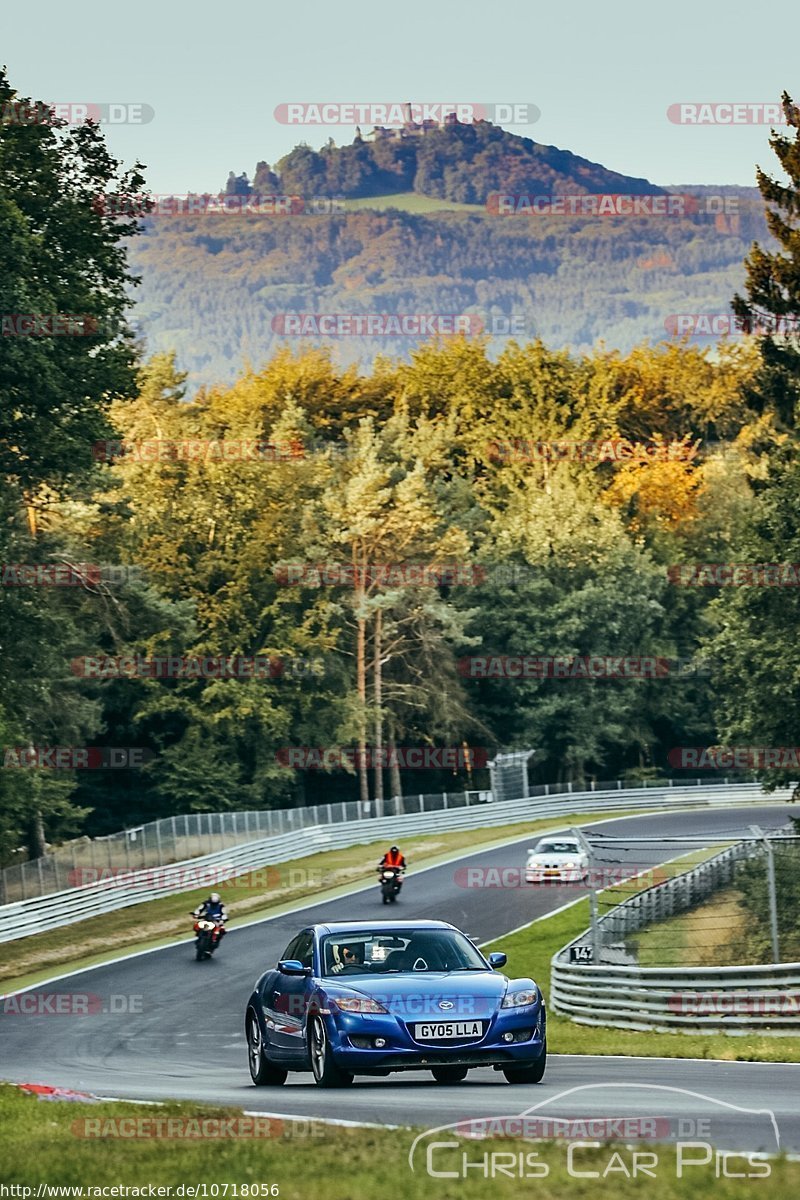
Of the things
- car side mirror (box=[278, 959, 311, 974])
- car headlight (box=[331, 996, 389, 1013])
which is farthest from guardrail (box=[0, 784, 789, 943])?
car headlight (box=[331, 996, 389, 1013])

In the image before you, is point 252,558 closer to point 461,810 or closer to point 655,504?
point 461,810

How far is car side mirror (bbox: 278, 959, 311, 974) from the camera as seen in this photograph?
15.2m

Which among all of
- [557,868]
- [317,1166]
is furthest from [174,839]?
[317,1166]

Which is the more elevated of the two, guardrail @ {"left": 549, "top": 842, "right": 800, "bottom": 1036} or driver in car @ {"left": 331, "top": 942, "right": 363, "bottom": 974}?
driver in car @ {"left": 331, "top": 942, "right": 363, "bottom": 974}

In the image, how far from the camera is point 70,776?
65188 mm

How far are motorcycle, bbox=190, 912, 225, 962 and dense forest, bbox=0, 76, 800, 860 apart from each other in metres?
7.18

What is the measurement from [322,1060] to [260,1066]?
161 cm

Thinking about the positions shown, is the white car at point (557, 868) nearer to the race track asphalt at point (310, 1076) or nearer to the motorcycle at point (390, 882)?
the race track asphalt at point (310, 1076)

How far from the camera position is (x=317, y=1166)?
30.9 ft

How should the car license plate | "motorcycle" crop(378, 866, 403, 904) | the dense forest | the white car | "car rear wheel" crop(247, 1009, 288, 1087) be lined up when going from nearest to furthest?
1. the car license plate
2. "car rear wheel" crop(247, 1009, 288, 1087)
3. the dense forest
4. "motorcycle" crop(378, 866, 403, 904)
5. the white car

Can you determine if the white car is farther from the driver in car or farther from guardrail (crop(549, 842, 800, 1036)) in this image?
the driver in car

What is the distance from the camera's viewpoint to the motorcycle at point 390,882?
151 ft

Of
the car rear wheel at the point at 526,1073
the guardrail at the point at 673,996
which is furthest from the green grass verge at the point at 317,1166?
the guardrail at the point at 673,996

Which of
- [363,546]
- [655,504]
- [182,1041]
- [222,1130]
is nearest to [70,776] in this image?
[363,546]
